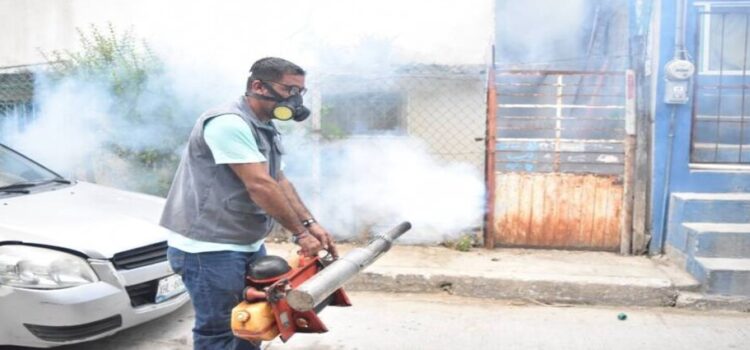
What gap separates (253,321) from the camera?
2.46 meters

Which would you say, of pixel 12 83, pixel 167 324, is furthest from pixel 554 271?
pixel 12 83

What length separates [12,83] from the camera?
7.54 m

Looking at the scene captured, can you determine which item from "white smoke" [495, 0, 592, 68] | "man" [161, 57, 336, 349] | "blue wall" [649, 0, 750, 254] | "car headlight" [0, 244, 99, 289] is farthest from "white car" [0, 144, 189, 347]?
"white smoke" [495, 0, 592, 68]

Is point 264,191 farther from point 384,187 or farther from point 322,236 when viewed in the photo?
point 384,187

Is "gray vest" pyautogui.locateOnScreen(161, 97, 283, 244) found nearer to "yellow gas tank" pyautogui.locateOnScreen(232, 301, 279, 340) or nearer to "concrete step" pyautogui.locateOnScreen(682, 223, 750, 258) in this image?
"yellow gas tank" pyautogui.locateOnScreen(232, 301, 279, 340)

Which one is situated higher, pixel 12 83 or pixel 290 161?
pixel 12 83

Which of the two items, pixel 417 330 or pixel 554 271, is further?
pixel 554 271

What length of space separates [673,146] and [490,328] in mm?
2800

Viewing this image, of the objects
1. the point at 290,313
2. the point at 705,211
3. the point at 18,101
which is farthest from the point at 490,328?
the point at 18,101

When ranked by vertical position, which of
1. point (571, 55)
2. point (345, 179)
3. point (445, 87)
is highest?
point (571, 55)

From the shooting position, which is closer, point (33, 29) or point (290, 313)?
point (290, 313)

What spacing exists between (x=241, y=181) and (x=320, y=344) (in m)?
1.85

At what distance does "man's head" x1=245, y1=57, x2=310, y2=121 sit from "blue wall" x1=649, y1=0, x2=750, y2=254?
14.1 ft

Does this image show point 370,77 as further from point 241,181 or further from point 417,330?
point 241,181
